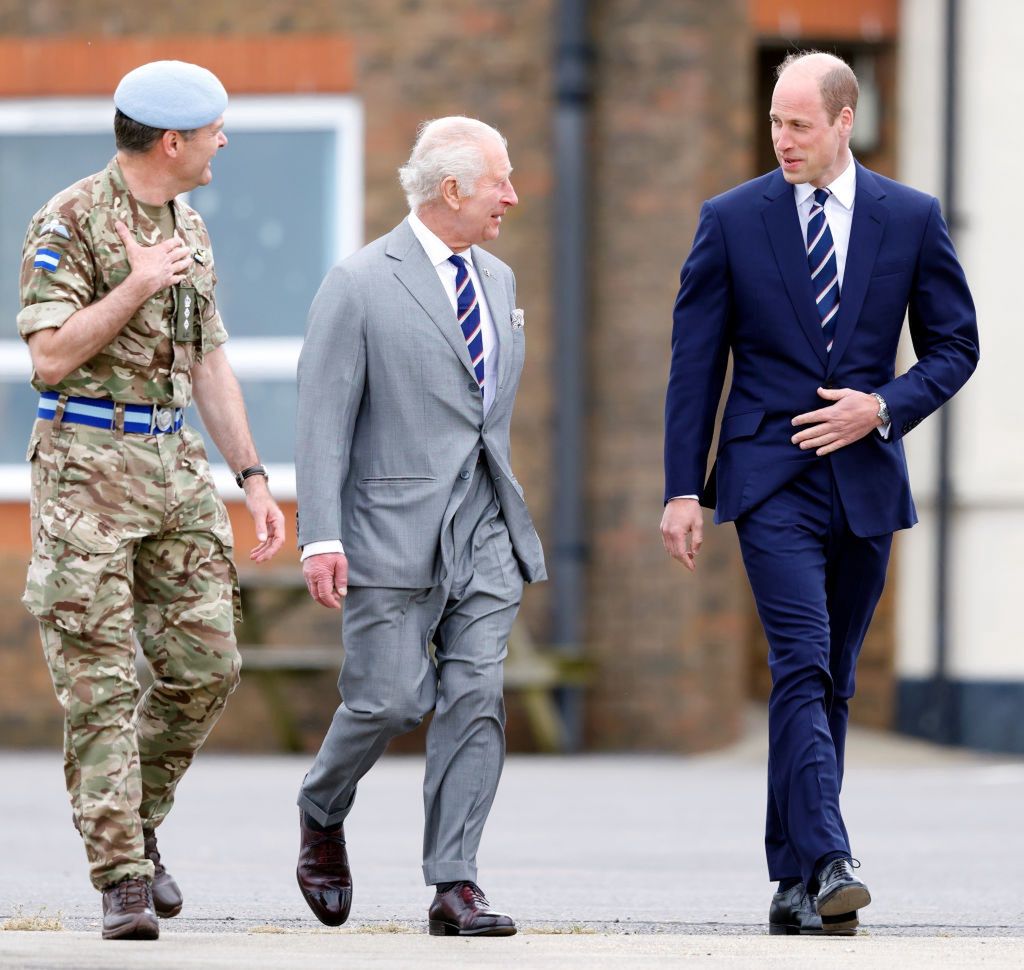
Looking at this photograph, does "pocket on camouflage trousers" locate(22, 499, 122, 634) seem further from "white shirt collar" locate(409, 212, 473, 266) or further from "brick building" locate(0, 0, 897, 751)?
"brick building" locate(0, 0, 897, 751)

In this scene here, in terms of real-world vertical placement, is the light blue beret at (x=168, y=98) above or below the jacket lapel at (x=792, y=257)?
above

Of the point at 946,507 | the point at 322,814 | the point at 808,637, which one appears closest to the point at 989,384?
the point at 946,507

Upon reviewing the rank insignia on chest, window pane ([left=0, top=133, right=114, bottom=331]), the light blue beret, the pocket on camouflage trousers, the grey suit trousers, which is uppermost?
window pane ([left=0, top=133, right=114, bottom=331])

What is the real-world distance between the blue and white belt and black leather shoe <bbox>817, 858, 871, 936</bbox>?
75.0 inches

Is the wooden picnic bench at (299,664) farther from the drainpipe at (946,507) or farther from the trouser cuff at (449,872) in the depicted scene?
the trouser cuff at (449,872)

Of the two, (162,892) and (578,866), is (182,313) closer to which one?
(162,892)

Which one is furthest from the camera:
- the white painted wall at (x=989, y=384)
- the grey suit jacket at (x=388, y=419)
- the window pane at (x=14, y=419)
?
the window pane at (x=14, y=419)

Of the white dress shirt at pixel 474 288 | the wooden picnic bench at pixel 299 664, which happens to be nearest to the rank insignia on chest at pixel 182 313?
the white dress shirt at pixel 474 288

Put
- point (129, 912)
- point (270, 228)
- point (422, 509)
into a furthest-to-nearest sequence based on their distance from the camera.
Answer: point (270, 228), point (422, 509), point (129, 912)

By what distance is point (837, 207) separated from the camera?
5.88m

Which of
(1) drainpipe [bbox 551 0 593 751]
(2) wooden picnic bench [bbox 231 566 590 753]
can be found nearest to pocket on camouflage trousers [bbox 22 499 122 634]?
(2) wooden picnic bench [bbox 231 566 590 753]

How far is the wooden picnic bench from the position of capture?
38.8 feet

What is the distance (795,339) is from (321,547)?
50.9 inches

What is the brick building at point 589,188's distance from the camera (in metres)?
12.0
